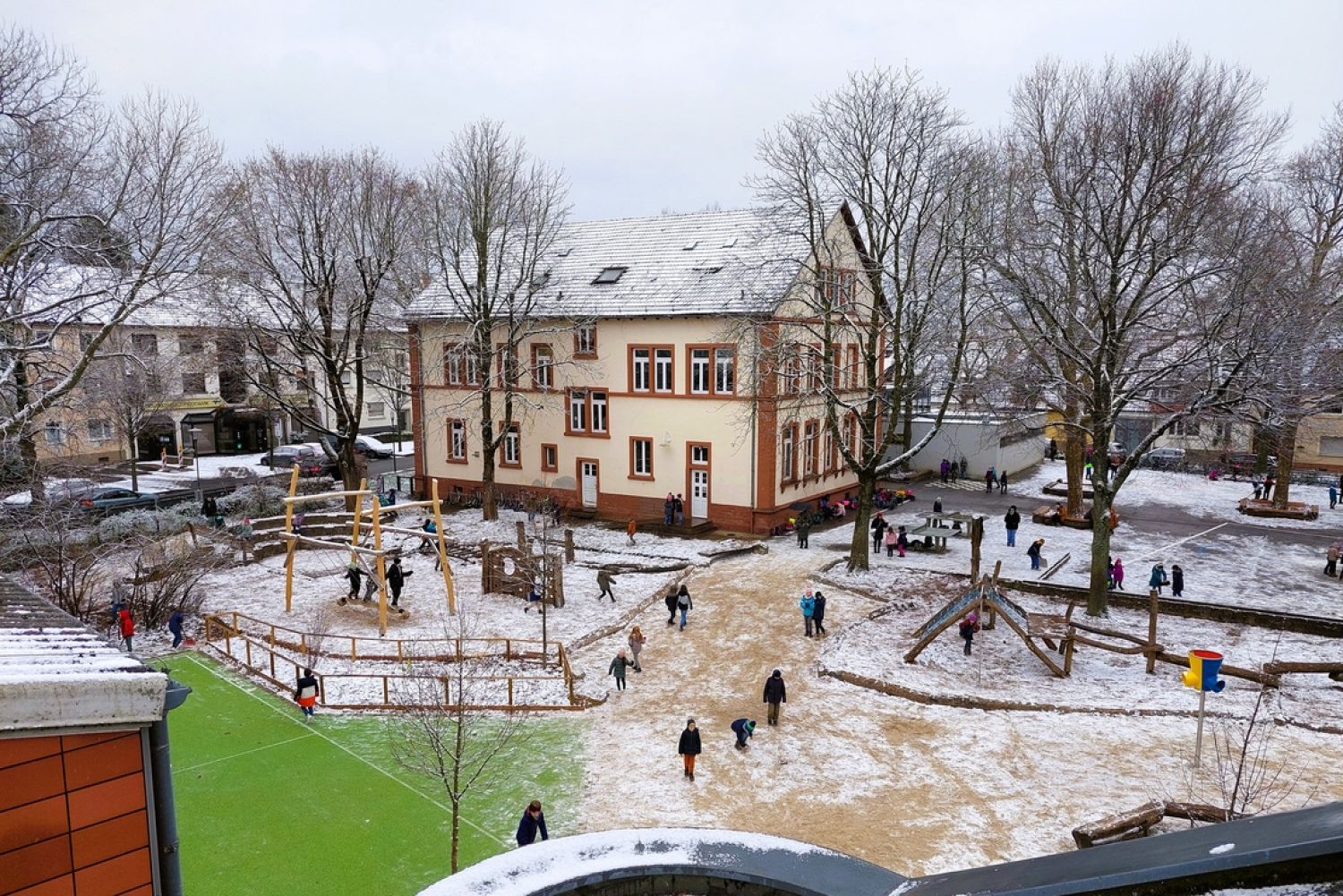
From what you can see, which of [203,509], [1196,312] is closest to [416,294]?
[203,509]

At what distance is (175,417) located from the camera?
50.3 meters

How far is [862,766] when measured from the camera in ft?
48.0

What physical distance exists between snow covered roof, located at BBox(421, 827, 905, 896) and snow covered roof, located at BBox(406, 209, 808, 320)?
75.3 feet

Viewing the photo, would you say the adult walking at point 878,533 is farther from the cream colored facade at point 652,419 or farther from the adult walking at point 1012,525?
the adult walking at point 1012,525

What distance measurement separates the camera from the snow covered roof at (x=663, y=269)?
101 ft

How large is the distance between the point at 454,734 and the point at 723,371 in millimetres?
18881

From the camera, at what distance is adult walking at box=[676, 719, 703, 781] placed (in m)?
14.0

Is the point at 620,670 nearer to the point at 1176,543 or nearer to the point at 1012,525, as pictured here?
the point at 1012,525

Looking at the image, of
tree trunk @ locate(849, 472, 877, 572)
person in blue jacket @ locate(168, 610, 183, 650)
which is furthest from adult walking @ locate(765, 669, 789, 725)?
person in blue jacket @ locate(168, 610, 183, 650)

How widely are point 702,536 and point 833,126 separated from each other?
14494 millimetres

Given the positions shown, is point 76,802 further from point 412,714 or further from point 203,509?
point 203,509

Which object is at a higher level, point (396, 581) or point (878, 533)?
point (878, 533)

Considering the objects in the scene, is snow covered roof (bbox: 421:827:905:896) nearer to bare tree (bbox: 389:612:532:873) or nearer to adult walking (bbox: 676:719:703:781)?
bare tree (bbox: 389:612:532:873)

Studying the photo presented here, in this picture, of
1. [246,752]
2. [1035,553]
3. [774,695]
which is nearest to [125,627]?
[246,752]
